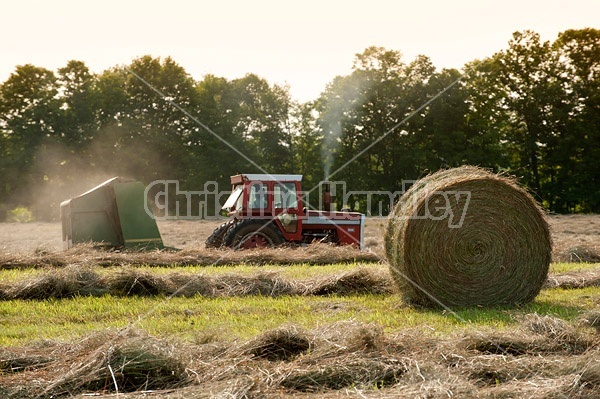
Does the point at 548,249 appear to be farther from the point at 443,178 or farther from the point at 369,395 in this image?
the point at 369,395

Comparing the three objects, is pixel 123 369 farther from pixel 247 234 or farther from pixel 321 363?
pixel 247 234

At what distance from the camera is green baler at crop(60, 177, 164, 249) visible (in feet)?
52.2

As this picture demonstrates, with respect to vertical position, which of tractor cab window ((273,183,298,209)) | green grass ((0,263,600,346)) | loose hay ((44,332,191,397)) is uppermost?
tractor cab window ((273,183,298,209))

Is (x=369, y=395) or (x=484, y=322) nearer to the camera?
(x=369, y=395)

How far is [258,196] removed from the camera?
1558 cm

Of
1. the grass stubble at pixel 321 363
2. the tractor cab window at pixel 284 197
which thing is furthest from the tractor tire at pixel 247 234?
the grass stubble at pixel 321 363

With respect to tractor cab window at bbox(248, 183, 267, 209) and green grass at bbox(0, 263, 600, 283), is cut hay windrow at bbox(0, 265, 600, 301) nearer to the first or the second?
green grass at bbox(0, 263, 600, 283)

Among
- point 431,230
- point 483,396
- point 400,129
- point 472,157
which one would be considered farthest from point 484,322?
point 400,129

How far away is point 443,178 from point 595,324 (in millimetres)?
2900

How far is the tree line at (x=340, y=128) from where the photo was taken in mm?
40469

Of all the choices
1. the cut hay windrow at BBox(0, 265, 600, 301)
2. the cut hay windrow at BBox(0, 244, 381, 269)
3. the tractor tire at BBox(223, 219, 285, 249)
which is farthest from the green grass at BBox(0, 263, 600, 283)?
the tractor tire at BBox(223, 219, 285, 249)

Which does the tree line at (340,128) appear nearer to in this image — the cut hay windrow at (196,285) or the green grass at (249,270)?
the green grass at (249,270)

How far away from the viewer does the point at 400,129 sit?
4344cm

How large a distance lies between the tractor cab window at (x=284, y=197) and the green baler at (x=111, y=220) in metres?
2.85
